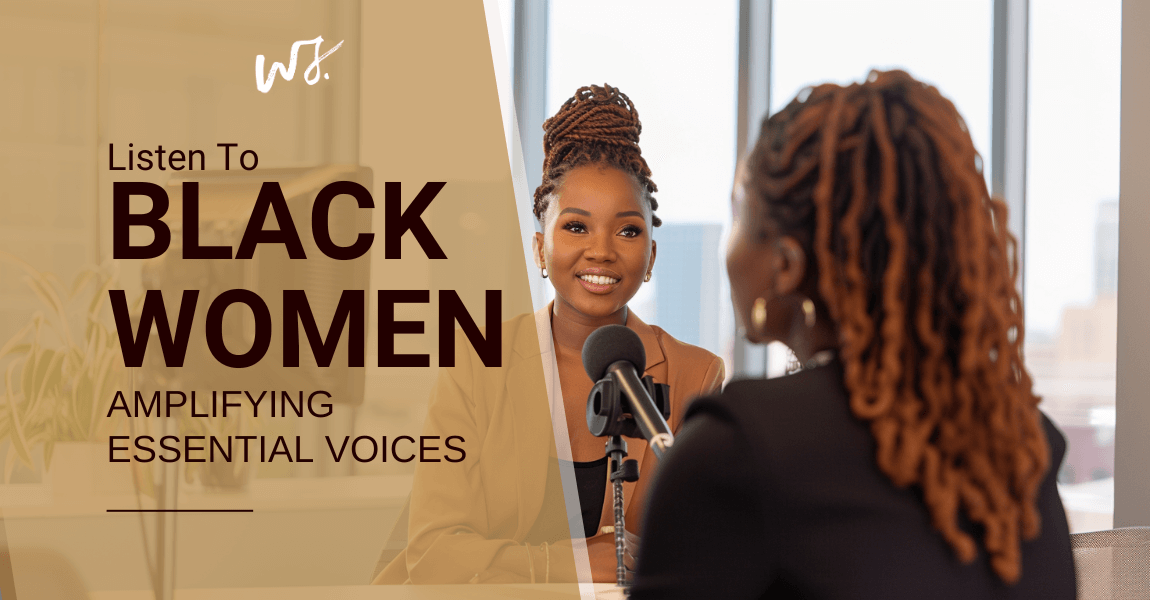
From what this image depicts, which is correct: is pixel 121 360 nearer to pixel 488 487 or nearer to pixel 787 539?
pixel 488 487

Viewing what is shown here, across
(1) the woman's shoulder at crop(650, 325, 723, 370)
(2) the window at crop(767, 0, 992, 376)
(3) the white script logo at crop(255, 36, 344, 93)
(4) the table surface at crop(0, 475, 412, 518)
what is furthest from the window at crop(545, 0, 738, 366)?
(1) the woman's shoulder at crop(650, 325, 723, 370)

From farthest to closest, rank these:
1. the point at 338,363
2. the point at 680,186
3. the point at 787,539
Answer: the point at 680,186, the point at 338,363, the point at 787,539

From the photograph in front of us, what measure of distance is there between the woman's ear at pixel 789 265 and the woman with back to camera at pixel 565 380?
107 centimetres

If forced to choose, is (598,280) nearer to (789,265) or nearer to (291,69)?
(789,265)

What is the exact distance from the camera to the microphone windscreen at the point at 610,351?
3.04ft

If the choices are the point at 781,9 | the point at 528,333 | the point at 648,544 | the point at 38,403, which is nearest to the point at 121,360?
the point at 38,403

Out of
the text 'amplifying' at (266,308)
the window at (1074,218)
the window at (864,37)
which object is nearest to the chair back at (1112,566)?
the text 'amplifying' at (266,308)

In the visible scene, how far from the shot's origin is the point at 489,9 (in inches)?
139

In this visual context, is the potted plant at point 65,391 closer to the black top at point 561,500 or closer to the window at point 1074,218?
the black top at point 561,500

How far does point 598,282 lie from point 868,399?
120cm

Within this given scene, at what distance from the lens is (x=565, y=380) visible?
182cm

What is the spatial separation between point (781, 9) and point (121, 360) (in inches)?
113

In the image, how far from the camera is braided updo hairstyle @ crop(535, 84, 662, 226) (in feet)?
5.93

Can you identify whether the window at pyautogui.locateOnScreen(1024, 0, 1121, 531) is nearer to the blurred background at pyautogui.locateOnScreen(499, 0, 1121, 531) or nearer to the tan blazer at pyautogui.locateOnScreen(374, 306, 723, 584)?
the blurred background at pyautogui.locateOnScreen(499, 0, 1121, 531)
